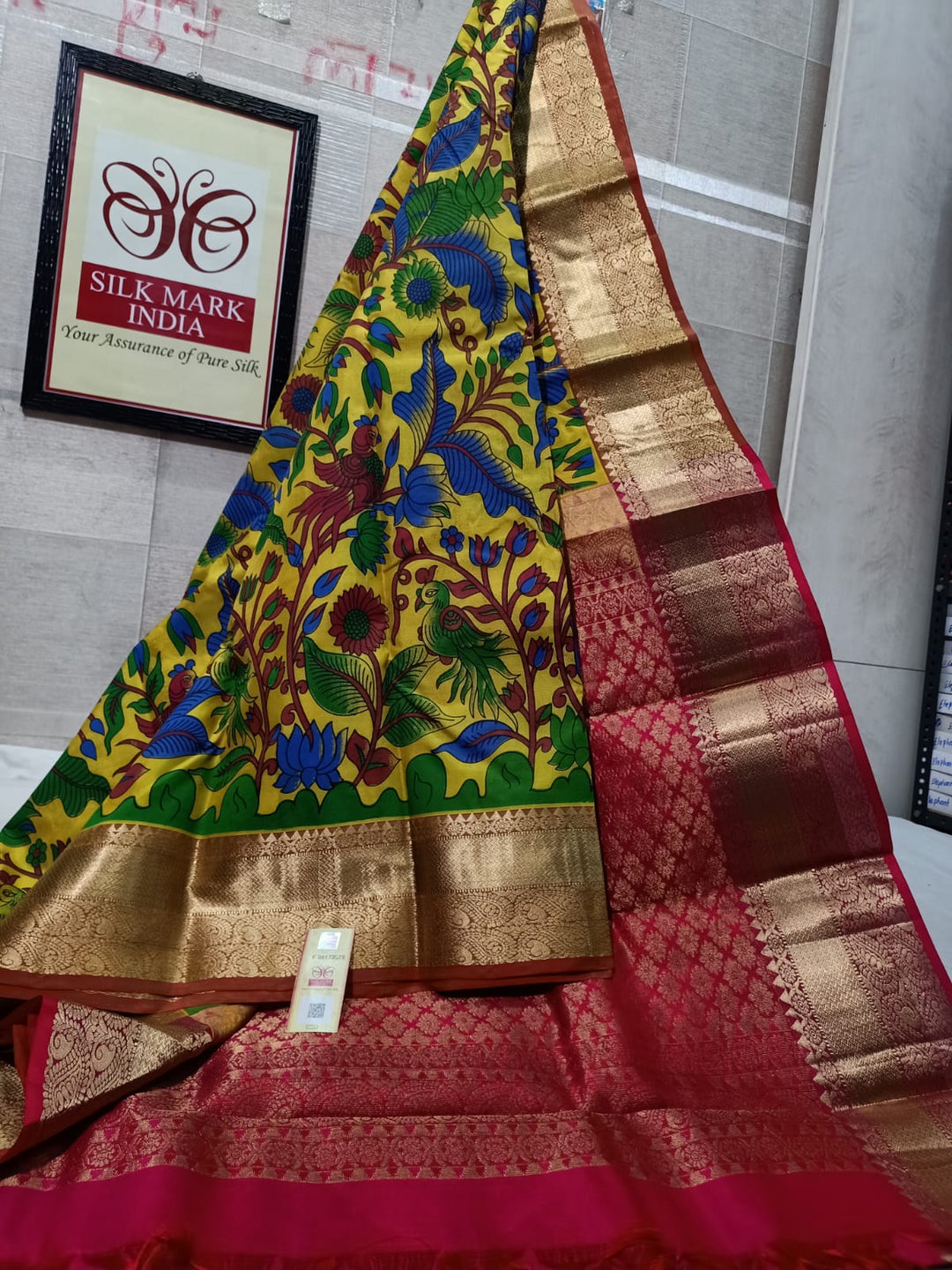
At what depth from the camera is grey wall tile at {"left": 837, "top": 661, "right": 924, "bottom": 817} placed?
2.46 m

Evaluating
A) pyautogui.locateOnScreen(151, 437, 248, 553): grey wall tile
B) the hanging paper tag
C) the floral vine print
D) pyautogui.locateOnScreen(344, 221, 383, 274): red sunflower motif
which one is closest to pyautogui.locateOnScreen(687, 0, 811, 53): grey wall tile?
the floral vine print

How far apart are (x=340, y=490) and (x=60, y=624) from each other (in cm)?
114

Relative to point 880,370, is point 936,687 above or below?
below

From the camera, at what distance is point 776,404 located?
8.28 ft

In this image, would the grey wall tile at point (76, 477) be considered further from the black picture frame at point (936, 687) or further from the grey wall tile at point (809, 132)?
the black picture frame at point (936, 687)

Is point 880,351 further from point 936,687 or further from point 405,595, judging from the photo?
point 405,595

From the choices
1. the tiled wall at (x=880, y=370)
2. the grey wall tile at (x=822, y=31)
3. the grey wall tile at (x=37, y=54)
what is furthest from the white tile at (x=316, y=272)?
the grey wall tile at (x=822, y=31)

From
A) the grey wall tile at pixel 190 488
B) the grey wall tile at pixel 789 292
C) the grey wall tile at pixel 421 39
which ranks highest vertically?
the grey wall tile at pixel 421 39

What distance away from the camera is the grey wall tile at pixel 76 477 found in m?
2.03

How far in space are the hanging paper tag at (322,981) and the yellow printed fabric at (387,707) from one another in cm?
2

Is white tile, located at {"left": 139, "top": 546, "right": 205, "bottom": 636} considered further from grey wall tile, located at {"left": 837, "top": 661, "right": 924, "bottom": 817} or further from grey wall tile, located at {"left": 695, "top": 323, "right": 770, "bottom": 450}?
grey wall tile, located at {"left": 837, "top": 661, "right": 924, "bottom": 817}

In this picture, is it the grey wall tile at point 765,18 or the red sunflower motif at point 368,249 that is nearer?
the red sunflower motif at point 368,249

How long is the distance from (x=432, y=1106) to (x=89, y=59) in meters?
2.09

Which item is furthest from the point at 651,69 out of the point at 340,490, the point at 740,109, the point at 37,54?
the point at 340,490
